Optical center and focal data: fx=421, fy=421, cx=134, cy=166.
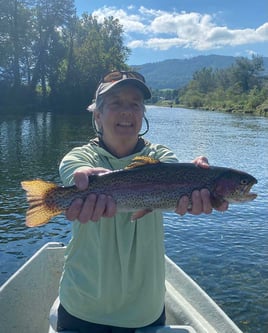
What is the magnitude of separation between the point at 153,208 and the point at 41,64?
213ft

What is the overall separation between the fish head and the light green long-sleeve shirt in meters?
0.68

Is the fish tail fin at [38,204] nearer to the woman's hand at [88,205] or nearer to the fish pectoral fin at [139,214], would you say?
→ the woman's hand at [88,205]

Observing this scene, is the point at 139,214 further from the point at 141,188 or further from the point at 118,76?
the point at 118,76

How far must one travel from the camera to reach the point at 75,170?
11.0 ft

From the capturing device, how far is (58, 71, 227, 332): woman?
3.22m

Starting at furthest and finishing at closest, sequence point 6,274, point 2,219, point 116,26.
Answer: point 116,26 < point 2,219 < point 6,274

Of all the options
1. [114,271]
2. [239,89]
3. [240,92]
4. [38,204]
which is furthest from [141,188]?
[239,89]

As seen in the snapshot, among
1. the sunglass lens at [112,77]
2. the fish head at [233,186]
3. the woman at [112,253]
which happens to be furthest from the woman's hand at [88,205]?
the fish head at [233,186]

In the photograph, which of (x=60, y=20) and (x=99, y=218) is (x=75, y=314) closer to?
(x=99, y=218)

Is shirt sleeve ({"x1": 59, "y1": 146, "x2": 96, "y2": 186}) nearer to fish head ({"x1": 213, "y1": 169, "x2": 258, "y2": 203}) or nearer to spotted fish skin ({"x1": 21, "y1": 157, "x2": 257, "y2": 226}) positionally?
spotted fish skin ({"x1": 21, "y1": 157, "x2": 257, "y2": 226})

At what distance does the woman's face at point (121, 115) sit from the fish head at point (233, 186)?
0.84 metres

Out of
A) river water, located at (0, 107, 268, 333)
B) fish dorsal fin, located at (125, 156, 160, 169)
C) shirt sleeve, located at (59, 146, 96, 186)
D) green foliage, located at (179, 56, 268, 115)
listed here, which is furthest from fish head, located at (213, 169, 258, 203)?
green foliage, located at (179, 56, 268, 115)

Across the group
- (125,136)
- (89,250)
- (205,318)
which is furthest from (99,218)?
(205,318)

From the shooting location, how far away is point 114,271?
3229mm
